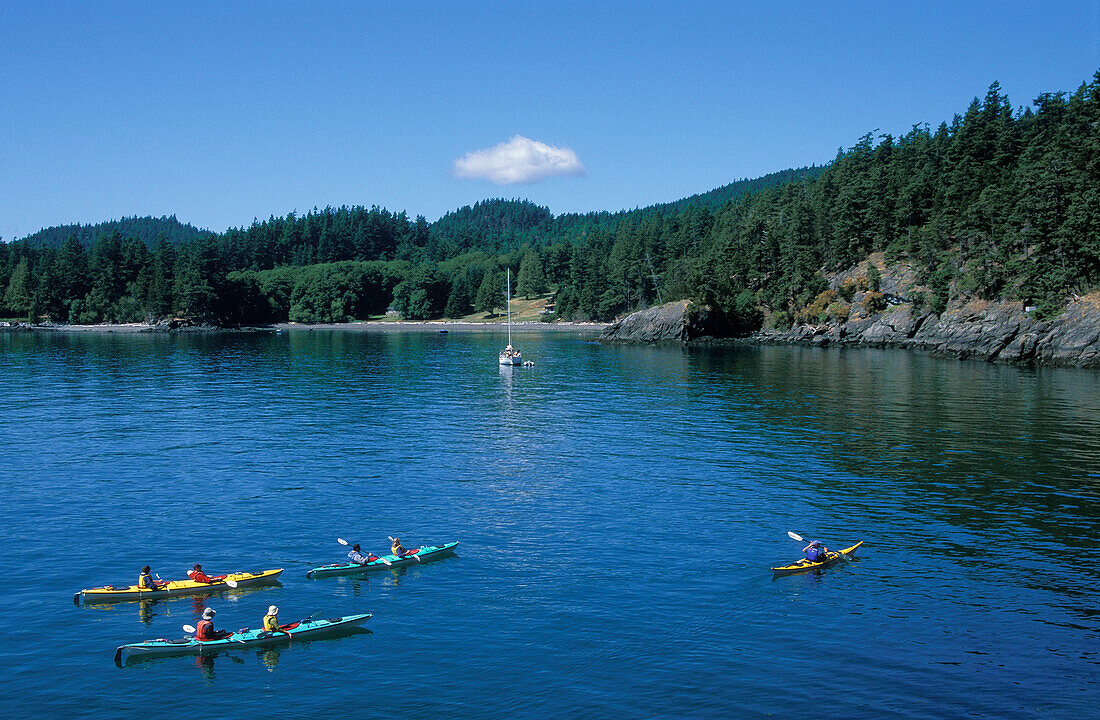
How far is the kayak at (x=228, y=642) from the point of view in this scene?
1112 inches

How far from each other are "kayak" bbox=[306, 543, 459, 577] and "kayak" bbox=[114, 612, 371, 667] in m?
4.77

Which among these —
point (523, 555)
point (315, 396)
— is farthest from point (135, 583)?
point (315, 396)

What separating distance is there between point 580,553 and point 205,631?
664 inches

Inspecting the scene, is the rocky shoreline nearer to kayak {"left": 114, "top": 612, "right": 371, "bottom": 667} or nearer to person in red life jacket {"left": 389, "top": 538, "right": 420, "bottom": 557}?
person in red life jacket {"left": 389, "top": 538, "right": 420, "bottom": 557}

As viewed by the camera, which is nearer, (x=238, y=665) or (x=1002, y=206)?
(x=238, y=665)

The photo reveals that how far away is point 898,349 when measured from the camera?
14775 centimetres

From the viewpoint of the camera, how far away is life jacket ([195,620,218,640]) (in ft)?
93.7

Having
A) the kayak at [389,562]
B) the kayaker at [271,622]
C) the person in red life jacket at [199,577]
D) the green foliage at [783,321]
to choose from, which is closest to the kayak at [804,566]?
the kayak at [389,562]

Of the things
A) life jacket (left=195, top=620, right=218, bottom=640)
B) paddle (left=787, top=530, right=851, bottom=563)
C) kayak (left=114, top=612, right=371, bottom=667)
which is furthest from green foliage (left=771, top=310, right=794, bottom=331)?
life jacket (left=195, top=620, right=218, bottom=640)

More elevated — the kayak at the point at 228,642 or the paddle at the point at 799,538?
the paddle at the point at 799,538

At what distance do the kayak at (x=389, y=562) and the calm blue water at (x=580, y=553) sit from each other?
0.51 meters

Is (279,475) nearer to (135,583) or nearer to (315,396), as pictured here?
(135,583)

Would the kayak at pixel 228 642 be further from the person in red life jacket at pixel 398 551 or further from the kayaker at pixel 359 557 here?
the person in red life jacket at pixel 398 551

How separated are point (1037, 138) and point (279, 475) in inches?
6034
